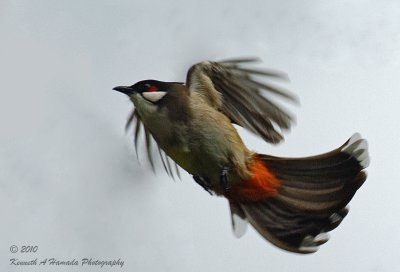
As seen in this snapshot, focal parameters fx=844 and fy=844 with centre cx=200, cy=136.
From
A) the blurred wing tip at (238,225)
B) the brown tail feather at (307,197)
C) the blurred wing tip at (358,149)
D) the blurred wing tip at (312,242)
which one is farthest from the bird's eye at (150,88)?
the blurred wing tip at (312,242)

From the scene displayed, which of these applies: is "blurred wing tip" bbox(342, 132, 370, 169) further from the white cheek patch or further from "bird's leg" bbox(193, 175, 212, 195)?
the white cheek patch

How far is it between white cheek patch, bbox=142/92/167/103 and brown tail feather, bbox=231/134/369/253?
1.31 meters

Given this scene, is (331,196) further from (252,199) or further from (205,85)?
(205,85)

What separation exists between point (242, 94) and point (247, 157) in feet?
2.12

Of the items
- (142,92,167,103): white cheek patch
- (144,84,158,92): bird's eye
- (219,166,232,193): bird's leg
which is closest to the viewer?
(142,92,167,103): white cheek patch

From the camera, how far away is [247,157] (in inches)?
341

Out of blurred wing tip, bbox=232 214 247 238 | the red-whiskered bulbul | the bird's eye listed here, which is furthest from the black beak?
blurred wing tip, bbox=232 214 247 238

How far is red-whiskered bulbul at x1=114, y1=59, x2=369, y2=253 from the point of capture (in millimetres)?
8164

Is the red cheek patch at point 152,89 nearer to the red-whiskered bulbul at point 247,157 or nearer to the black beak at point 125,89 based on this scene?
the red-whiskered bulbul at point 247,157

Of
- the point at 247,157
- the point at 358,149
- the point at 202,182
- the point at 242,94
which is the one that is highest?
the point at 242,94

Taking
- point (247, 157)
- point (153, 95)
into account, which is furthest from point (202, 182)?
point (153, 95)

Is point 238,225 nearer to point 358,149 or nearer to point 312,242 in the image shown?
point 312,242

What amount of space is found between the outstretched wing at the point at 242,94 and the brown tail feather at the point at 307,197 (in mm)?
457

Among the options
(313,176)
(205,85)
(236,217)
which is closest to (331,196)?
(313,176)
